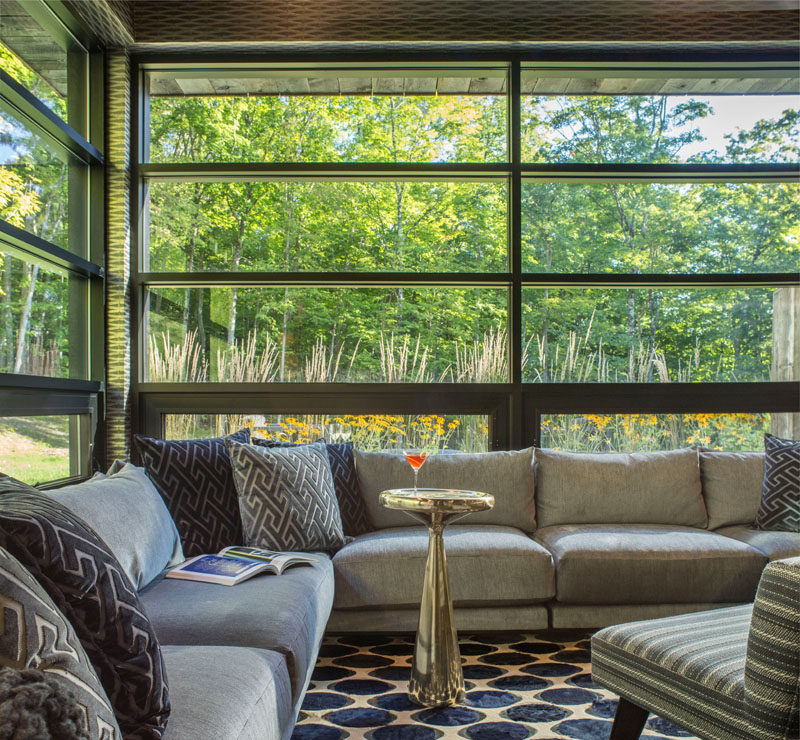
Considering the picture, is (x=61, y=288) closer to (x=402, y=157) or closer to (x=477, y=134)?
(x=402, y=157)

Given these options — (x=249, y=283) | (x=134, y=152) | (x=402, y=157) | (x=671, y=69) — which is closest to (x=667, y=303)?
(x=671, y=69)

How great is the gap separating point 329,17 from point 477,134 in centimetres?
99

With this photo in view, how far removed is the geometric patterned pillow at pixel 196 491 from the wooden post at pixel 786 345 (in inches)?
116

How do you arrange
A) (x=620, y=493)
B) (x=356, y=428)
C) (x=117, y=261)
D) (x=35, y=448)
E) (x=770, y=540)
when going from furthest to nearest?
(x=356, y=428) → (x=117, y=261) → (x=620, y=493) → (x=35, y=448) → (x=770, y=540)

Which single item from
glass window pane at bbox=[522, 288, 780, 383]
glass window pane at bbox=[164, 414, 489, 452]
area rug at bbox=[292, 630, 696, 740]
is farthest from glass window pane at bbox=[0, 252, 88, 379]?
glass window pane at bbox=[522, 288, 780, 383]

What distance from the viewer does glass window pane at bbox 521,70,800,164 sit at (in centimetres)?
387

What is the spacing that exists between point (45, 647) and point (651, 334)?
359 cm

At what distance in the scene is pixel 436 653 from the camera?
2.14 meters

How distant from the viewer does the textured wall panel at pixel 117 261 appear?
3.61 meters

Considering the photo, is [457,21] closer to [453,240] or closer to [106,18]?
[453,240]

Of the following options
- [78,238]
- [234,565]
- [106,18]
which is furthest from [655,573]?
[106,18]

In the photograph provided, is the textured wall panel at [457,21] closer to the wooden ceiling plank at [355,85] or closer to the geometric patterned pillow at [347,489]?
the wooden ceiling plank at [355,85]

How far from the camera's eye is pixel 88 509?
6.16 feet

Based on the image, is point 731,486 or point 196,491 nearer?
point 196,491
